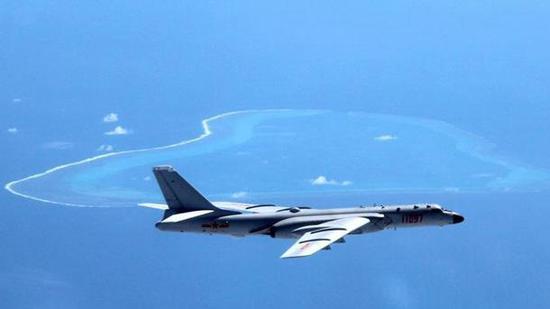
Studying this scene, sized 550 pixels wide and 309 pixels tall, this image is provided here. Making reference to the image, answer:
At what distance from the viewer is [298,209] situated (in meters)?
88.1

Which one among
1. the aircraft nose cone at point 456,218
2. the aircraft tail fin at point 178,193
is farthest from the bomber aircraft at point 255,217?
the aircraft nose cone at point 456,218

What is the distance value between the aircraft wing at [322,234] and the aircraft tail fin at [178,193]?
8.64 m

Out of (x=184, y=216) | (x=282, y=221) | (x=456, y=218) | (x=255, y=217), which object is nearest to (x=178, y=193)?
(x=184, y=216)

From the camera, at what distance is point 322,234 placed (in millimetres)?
80562

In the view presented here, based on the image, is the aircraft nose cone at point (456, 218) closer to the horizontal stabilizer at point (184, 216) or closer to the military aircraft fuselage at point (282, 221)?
Result: the military aircraft fuselage at point (282, 221)

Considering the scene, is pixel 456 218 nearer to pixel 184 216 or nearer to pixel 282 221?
pixel 282 221

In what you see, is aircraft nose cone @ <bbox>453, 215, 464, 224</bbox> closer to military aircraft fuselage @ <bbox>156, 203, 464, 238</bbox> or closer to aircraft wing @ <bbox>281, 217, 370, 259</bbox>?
military aircraft fuselage @ <bbox>156, 203, 464, 238</bbox>

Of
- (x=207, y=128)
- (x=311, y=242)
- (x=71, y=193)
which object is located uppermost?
(x=207, y=128)

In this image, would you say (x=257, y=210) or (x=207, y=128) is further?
(x=207, y=128)

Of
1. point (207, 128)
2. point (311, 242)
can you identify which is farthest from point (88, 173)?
point (311, 242)

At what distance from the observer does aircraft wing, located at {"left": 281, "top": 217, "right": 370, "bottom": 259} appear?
76.0m

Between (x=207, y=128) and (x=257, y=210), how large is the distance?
6189 centimetres

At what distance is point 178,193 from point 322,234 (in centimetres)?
1342

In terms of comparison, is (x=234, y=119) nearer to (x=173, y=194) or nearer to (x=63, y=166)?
(x=63, y=166)
